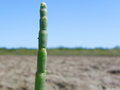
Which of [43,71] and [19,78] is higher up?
[43,71]

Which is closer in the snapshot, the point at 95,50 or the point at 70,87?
the point at 70,87

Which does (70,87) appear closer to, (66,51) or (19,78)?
(19,78)

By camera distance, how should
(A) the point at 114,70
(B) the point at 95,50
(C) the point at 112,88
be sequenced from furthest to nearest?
(B) the point at 95,50 → (A) the point at 114,70 → (C) the point at 112,88

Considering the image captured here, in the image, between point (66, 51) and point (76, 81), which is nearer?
point (76, 81)

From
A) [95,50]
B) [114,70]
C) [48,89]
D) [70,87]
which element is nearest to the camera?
[48,89]

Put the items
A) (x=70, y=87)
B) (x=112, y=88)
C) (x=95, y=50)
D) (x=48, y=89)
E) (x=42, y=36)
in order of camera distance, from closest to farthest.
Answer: (x=42, y=36) < (x=48, y=89) < (x=70, y=87) < (x=112, y=88) < (x=95, y=50)

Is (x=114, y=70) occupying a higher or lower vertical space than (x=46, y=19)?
lower

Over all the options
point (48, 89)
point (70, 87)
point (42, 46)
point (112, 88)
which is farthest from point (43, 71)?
point (112, 88)

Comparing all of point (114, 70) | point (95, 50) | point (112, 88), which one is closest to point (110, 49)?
point (95, 50)

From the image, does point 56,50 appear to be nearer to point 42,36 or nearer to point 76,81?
point 76,81
